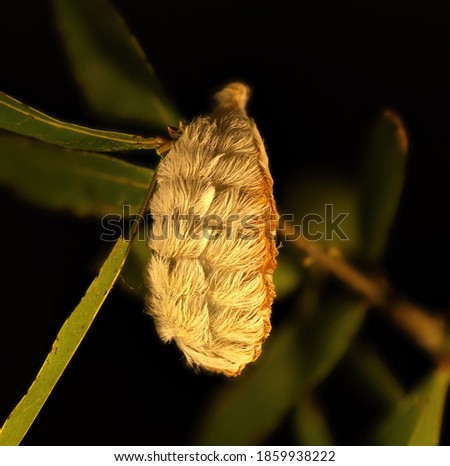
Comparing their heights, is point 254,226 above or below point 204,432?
above

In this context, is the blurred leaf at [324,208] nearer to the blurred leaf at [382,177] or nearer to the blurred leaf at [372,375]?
the blurred leaf at [382,177]

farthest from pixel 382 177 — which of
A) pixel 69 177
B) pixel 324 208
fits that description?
pixel 69 177

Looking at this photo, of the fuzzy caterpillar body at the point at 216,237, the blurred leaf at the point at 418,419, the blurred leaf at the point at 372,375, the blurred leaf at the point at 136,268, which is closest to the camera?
the fuzzy caterpillar body at the point at 216,237

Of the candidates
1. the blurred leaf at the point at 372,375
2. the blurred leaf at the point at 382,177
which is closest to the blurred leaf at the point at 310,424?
the blurred leaf at the point at 372,375

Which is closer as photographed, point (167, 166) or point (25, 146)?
point (167, 166)

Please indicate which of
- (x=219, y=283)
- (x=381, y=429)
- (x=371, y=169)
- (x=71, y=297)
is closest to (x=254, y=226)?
(x=219, y=283)

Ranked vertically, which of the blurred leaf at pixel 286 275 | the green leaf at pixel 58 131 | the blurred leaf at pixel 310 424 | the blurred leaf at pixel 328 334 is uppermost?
the green leaf at pixel 58 131

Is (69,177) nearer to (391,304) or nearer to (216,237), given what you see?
(216,237)

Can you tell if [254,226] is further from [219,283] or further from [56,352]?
[56,352]
